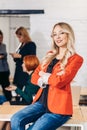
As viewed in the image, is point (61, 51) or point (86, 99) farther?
point (86, 99)

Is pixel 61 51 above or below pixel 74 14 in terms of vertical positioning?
below

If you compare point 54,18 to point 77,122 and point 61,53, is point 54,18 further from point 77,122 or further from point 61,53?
point 77,122

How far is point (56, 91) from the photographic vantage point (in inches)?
97.3

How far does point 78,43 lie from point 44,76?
3.65 meters

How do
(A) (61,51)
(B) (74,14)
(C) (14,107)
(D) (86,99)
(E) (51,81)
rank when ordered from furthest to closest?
(B) (74,14) < (D) (86,99) < (C) (14,107) < (A) (61,51) < (E) (51,81)

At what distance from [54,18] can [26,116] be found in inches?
150

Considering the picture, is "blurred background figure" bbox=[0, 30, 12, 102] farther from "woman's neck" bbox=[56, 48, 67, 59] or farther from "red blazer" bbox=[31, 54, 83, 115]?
"red blazer" bbox=[31, 54, 83, 115]

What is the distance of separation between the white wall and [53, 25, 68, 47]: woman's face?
3.48m

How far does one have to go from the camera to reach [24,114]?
248 centimetres

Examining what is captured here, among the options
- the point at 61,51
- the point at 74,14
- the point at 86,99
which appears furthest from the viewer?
the point at 74,14

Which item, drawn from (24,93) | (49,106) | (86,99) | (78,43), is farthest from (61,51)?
(78,43)

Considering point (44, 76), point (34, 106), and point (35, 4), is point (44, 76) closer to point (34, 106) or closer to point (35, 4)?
point (34, 106)

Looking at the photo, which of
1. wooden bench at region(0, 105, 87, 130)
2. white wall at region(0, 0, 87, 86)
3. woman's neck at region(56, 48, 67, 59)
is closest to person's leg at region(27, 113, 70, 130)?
wooden bench at region(0, 105, 87, 130)

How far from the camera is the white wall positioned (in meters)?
5.96
